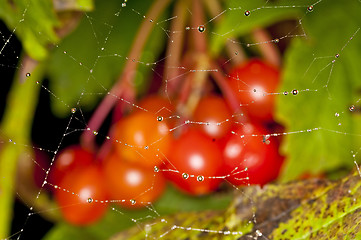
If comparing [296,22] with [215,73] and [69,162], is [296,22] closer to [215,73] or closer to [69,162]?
[215,73]

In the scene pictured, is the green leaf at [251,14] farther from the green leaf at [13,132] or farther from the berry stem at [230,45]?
the green leaf at [13,132]

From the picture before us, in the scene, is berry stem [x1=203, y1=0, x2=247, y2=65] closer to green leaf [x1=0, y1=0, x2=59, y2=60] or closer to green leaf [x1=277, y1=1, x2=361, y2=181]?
green leaf [x1=277, y1=1, x2=361, y2=181]

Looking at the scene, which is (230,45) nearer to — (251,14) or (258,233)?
(251,14)

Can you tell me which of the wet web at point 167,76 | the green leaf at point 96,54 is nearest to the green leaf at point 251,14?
the wet web at point 167,76

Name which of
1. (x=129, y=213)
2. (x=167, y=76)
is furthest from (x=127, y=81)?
(x=129, y=213)

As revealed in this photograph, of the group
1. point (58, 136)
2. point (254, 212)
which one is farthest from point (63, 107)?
point (254, 212)

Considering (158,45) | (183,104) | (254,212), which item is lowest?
(254,212)
